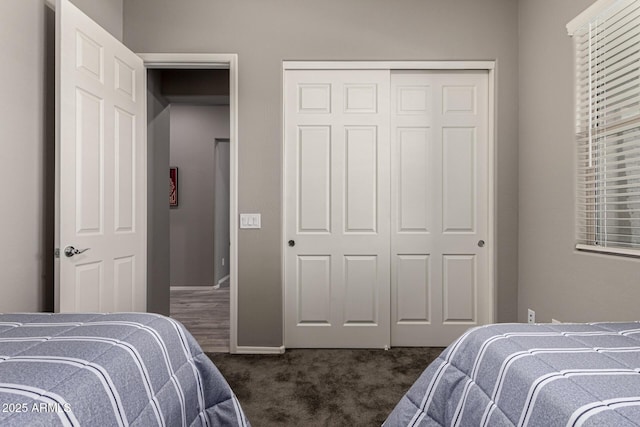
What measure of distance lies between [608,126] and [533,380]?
185 centimetres

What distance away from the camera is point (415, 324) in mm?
2996

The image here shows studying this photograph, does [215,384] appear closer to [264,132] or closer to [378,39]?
[264,132]

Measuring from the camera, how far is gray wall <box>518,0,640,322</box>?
6.86ft

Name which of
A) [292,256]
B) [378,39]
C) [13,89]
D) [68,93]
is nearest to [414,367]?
[292,256]

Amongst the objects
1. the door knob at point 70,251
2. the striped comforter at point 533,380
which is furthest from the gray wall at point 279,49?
the striped comforter at point 533,380

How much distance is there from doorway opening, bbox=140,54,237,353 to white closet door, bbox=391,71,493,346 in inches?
53.0

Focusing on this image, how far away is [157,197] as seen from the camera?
342 cm

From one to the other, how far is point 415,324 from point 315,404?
125 centimetres

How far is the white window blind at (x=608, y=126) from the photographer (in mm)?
1896

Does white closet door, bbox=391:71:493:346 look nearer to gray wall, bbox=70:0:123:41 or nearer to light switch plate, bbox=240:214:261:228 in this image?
light switch plate, bbox=240:214:261:228

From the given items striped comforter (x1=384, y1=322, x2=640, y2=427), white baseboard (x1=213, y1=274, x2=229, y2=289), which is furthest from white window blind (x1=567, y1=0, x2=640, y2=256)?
white baseboard (x1=213, y1=274, x2=229, y2=289)

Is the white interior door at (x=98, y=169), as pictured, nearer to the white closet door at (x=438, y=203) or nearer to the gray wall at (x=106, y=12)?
the gray wall at (x=106, y=12)

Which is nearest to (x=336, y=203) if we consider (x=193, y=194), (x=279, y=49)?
(x=279, y=49)

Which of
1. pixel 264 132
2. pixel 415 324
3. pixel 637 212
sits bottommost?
pixel 415 324
